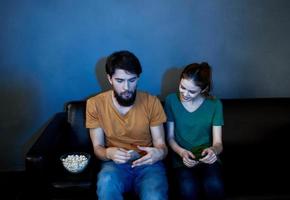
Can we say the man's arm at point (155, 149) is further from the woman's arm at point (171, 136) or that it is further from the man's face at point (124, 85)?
the man's face at point (124, 85)

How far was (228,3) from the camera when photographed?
95.3 inches

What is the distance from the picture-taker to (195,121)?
2.04 m

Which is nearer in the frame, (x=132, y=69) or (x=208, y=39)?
(x=132, y=69)

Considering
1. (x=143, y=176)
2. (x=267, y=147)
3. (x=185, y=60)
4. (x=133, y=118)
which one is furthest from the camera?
(x=185, y=60)

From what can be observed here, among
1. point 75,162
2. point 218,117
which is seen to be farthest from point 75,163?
point 218,117

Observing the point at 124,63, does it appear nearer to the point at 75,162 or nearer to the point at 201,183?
the point at 75,162

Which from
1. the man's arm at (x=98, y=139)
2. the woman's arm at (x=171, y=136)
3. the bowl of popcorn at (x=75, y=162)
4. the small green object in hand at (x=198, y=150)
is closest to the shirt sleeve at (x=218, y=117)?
the small green object in hand at (x=198, y=150)

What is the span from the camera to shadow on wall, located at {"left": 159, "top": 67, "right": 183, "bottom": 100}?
250 centimetres

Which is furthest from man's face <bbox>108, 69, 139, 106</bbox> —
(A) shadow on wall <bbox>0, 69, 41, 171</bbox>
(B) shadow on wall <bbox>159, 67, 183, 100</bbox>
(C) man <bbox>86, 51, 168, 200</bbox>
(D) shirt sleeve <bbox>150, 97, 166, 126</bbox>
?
(A) shadow on wall <bbox>0, 69, 41, 171</bbox>

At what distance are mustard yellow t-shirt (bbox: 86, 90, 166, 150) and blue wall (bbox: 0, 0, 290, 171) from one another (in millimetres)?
498

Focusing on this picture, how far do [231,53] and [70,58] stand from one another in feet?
3.85

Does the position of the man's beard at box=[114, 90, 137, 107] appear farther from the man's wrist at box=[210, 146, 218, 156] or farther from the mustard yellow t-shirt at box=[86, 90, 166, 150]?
the man's wrist at box=[210, 146, 218, 156]

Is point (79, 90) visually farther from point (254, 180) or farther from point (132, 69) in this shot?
point (254, 180)

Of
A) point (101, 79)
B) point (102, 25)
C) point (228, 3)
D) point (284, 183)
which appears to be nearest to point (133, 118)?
point (101, 79)
